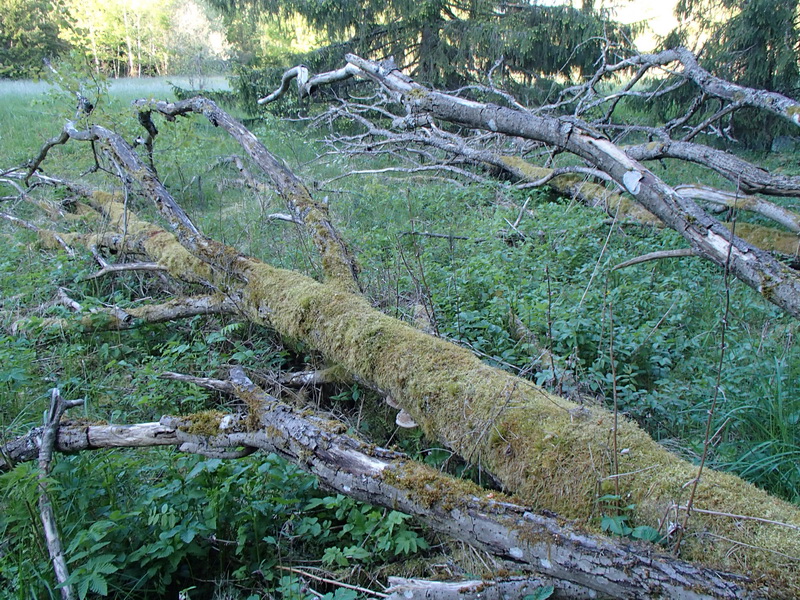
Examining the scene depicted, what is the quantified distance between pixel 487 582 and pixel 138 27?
40637 millimetres

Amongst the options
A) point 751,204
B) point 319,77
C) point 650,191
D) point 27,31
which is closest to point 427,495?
point 650,191

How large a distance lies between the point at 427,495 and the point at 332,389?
1.76 metres

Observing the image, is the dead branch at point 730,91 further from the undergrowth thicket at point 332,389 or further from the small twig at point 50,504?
the small twig at point 50,504

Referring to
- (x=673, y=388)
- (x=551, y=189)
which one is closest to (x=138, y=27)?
(x=551, y=189)

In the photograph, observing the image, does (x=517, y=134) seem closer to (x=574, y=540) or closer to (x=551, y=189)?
(x=574, y=540)

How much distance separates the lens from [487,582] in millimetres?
1562

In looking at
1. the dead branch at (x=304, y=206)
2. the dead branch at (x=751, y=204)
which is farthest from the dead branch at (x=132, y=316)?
the dead branch at (x=751, y=204)

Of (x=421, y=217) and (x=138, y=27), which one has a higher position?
(x=138, y=27)

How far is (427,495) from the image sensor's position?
1794 mm

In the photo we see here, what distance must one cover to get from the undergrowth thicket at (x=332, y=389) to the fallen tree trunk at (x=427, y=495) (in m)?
0.15

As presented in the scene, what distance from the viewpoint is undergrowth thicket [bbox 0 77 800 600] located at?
6.57 feet

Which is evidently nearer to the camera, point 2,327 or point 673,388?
point 673,388

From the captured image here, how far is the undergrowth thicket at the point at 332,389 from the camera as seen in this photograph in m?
2.00

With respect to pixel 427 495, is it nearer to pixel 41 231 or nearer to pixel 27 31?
pixel 41 231
